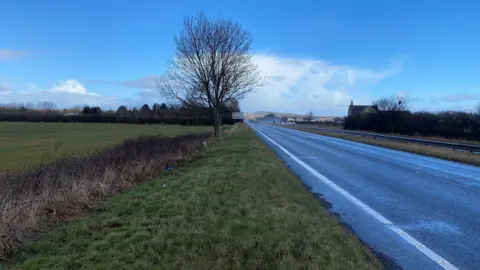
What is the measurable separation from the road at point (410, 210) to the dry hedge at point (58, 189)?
5781 mm

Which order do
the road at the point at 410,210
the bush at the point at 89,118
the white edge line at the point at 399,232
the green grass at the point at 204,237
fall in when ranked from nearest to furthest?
the green grass at the point at 204,237
the white edge line at the point at 399,232
the road at the point at 410,210
the bush at the point at 89,118

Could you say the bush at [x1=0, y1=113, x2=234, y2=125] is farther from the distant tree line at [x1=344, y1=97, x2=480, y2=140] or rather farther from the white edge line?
the white edge line

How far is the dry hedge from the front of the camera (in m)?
6.07

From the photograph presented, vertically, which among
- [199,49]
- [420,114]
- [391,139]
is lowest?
[391,139]

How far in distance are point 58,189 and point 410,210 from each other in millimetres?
8397

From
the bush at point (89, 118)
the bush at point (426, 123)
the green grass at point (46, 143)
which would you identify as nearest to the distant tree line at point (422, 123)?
the bush at point (426, 123)

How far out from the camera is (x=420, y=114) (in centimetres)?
4778

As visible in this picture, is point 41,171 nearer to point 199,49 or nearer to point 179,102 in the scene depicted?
point 199,49

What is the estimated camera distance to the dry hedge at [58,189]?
6.07m

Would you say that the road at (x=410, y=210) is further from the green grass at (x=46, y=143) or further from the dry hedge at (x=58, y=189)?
the green grass at (x=46, y=143)

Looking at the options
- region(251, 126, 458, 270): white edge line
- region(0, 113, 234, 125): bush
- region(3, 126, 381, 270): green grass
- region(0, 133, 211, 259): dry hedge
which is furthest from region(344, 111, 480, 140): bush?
region(0, 113, 234, 125): bush

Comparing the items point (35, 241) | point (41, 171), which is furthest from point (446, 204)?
point (41, 171)

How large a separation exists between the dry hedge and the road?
578cm

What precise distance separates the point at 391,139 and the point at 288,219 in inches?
1347
